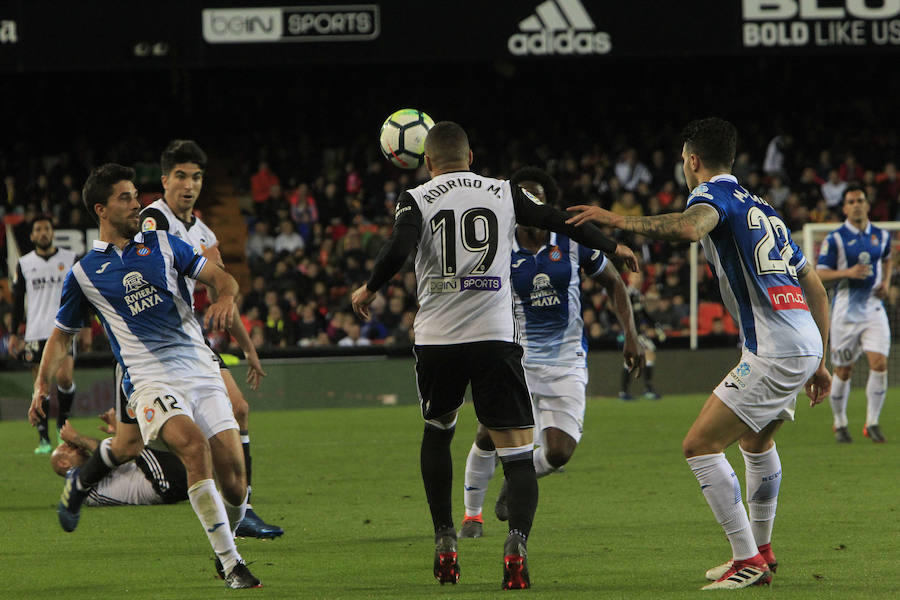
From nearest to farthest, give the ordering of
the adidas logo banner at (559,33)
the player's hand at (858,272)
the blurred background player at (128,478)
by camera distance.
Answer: the blurred background player at (128,478)
the player's hand at (858,272)
the adidas logo banner at (559,33)

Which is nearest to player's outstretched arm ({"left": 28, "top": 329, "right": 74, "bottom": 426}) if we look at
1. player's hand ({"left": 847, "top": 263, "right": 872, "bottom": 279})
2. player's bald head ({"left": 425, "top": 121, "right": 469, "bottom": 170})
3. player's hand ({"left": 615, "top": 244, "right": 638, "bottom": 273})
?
player's bald head ({"left": 425, "top": 121, "right": 469, "bottom": 170})

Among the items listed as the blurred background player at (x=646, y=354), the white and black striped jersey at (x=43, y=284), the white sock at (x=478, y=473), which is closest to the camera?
the white sock at (x=478, y=473)

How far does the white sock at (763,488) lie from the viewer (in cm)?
579

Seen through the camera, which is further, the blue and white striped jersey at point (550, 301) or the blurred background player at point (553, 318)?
the blue and white striped jersey at point (550, 301)

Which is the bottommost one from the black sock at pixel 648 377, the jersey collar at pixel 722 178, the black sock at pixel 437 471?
the black sock at pixel 648 377

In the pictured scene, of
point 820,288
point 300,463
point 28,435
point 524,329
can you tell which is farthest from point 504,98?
point 820,288

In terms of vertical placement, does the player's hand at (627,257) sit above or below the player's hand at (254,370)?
above

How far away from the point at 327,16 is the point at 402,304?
5476 millimetres

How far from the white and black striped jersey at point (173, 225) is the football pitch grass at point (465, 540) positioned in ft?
5.76

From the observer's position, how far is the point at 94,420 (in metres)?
17.1

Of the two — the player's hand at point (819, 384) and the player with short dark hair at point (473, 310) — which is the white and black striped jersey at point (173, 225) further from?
the player's hand at point (819, 384)

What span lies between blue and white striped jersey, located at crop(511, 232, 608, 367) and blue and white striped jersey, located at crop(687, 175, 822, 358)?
2.29 metres

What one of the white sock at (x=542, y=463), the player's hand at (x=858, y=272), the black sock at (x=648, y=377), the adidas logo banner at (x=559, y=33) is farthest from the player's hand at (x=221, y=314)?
the adidas logo banner at (x=559, y=33)

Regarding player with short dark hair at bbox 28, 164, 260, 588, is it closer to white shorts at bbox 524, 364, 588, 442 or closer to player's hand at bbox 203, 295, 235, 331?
player's hand at bbox 203, 295, 235, 331
